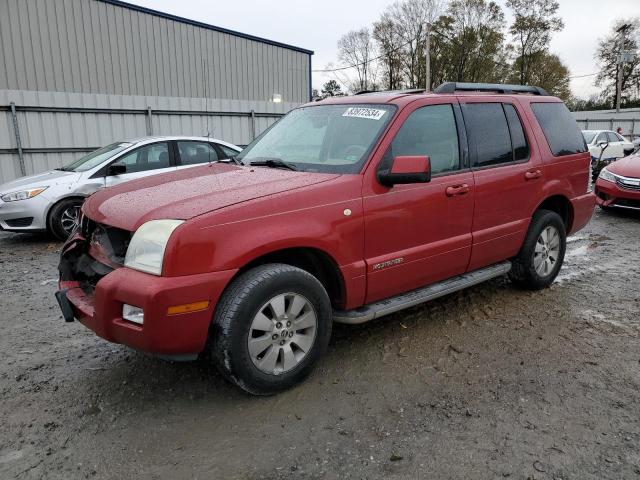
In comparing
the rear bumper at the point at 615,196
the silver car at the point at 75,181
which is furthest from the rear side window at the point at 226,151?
the rear bumper at the point at 615,196

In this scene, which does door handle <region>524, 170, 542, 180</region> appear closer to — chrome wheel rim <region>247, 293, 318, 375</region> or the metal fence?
chrome wheel rim <region>247, 293, 318, 375</region>

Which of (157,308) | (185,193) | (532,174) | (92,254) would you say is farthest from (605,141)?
(157,308)

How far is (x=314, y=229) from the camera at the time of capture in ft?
10.1

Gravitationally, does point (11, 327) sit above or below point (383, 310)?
below

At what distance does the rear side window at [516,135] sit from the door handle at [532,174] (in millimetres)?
136

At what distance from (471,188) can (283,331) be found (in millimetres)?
1933

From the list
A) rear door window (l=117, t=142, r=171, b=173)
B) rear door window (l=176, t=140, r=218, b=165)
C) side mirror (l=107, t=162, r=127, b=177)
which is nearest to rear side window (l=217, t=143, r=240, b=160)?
rear door window (l=176, t=140, r=218, b=165)

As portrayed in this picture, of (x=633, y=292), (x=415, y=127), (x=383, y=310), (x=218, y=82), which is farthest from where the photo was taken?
(x=218, y=82)

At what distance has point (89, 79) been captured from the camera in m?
14.4

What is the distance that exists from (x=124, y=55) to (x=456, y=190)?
45.4 feet

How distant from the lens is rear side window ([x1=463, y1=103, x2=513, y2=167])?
13.5 ft

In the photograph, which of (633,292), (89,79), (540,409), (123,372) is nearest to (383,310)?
(540,409)

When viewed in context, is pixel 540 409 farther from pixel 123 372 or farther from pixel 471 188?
pixel 123 372

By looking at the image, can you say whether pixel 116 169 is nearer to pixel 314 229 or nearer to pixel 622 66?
pixel 314 229
